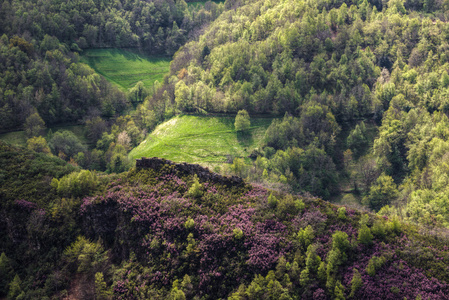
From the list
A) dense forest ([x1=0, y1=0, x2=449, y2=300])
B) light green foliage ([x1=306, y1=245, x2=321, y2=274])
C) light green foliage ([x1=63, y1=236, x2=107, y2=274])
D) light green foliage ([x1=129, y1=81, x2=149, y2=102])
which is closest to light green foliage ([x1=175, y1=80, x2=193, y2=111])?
dense forest ([x1=0, y1=0, x2=449, y2=300])

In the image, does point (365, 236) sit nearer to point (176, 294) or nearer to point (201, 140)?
point (176, 294)

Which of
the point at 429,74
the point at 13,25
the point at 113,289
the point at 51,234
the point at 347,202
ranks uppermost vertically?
the point at 13,25

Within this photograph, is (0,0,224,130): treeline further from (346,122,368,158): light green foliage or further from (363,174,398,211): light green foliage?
(363,174,398,211): light green foliage

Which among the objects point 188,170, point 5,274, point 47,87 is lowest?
point 5,274

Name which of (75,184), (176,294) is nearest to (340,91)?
(75,184)

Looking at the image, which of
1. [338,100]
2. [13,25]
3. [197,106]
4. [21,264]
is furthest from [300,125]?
[13,25]

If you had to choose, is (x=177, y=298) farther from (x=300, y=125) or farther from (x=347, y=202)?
(x=300, y=125)

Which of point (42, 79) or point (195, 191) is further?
point (42, 79)
